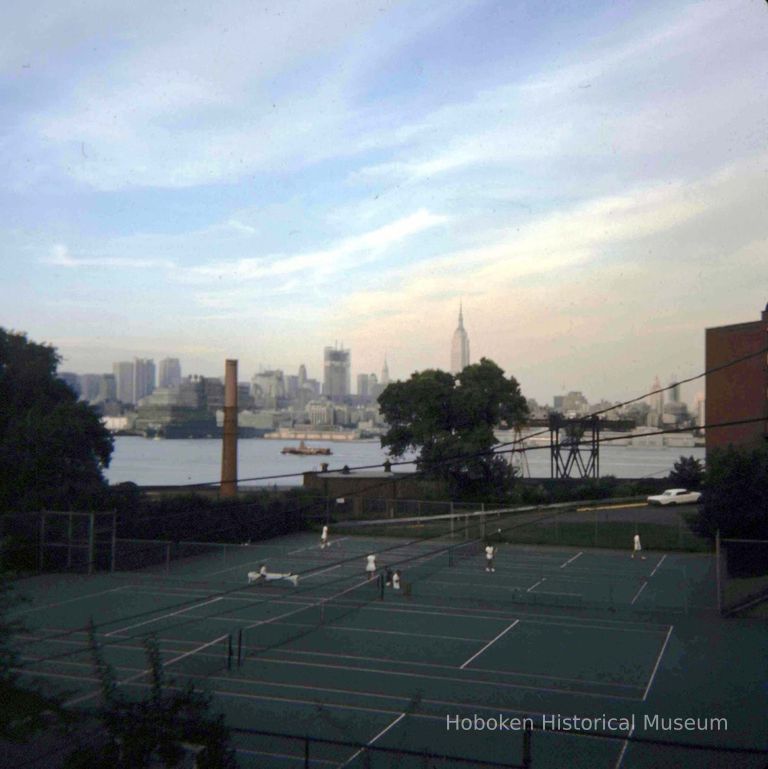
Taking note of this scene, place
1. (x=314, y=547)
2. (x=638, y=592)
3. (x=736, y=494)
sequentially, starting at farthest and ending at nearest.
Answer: (x=314, y=547)
(x=736, y=494)
(x=638, y=592)

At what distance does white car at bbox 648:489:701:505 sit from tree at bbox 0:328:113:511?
13115mm

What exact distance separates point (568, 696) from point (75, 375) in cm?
1987

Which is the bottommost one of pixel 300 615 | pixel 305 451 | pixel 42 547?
pixel 300 615

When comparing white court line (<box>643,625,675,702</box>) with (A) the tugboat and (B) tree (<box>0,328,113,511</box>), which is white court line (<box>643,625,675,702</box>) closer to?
(A) the tugboat

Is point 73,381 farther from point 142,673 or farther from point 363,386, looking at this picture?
point 142,673

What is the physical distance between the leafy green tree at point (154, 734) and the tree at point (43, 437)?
15108mm

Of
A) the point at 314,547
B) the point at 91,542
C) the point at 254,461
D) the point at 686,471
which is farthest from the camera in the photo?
the point at 254,461

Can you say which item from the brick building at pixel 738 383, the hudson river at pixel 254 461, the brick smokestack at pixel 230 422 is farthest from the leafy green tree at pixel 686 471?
the brick smokestack at pixel 230 422

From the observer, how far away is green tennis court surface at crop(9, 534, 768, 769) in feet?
25.1

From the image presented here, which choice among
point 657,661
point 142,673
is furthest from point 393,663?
point 657,661

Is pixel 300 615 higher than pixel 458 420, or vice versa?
pixel 458 420

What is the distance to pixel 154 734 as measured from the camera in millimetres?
3672

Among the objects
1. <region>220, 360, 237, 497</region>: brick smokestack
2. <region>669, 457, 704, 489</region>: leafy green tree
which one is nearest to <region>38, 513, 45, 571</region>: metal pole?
<region>220, 360, 237, 497</region>: brick smokestack

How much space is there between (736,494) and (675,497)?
4221 millimetres
